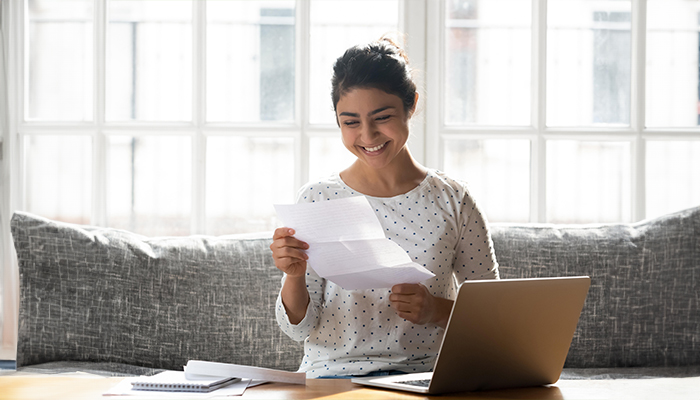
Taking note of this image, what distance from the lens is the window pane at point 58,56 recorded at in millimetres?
2082

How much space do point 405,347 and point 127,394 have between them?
0.67 m

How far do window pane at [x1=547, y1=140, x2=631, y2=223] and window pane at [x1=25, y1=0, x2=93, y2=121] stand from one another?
1643mm

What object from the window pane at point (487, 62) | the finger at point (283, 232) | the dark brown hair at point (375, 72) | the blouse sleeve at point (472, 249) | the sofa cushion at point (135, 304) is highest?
the window pane at point (487, 62)

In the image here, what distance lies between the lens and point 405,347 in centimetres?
138

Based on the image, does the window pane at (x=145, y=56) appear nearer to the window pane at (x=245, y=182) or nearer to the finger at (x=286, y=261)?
the window pane at (x=245, y=182)

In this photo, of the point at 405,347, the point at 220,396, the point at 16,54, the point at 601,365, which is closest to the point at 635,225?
the point at 601,365

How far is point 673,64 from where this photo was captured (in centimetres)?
216

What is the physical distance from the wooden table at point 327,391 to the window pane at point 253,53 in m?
1.30

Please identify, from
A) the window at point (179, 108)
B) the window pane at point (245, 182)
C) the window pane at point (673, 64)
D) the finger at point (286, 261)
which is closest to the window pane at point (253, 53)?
the window at point (179, 108)

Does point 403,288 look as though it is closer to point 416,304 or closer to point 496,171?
point 416,304

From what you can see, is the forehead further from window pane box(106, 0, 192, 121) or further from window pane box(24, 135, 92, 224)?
window pane box(24, 135, 92, 224)

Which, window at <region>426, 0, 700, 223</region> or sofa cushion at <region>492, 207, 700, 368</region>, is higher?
window at <region>426, 0, 700, 223</region>

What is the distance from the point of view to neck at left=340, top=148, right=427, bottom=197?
1484 mm

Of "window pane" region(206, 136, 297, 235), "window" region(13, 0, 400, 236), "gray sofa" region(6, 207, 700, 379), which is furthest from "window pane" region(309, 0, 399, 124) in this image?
"gray sofa" region(6, 207, 700, 379)
